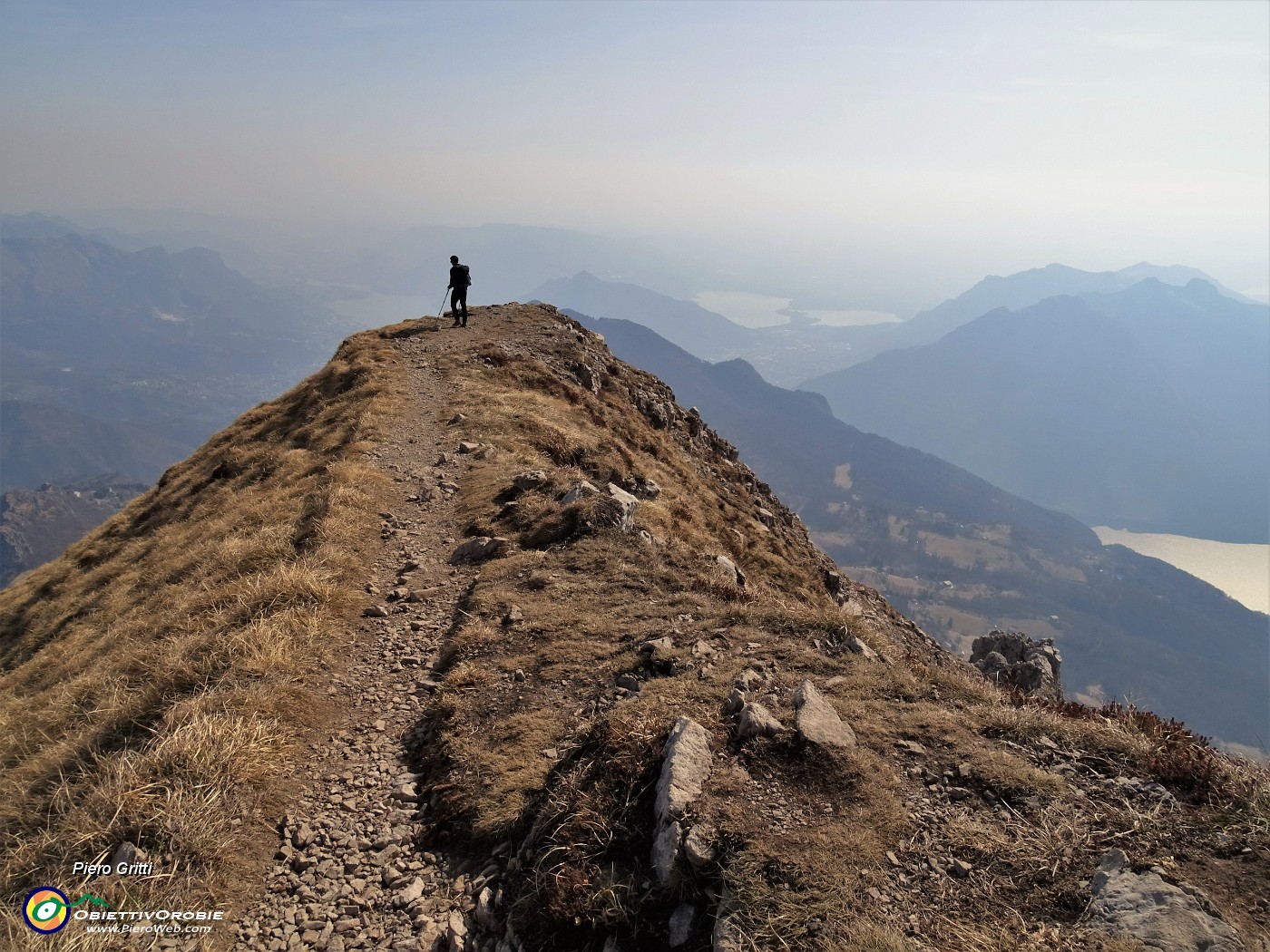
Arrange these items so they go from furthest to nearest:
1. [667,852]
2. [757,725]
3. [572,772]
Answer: [572,772], [757,725], [667,852]

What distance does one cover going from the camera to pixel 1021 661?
104 feet

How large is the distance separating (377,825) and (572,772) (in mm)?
2697

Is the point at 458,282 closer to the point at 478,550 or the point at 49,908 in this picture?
the point at 478,550

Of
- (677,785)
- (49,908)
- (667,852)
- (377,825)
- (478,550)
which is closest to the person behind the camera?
(667,852)

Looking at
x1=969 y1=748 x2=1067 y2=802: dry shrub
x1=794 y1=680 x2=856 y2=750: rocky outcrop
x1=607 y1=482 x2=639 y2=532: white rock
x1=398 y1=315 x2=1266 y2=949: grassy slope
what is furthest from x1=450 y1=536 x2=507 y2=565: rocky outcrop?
x1=969 y1=748 x2=1067 y2=802: dry shrub

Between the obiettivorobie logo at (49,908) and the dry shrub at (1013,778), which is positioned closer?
the obiettivorobie logo at (49,908)

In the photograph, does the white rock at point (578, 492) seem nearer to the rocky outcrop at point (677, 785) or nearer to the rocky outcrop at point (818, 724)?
the rocky outcrop at point (818, 724)

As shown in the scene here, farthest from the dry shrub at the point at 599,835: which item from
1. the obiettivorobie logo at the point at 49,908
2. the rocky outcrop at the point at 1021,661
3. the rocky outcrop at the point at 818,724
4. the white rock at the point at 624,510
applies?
the rocky outcrop at the point at 1021,661

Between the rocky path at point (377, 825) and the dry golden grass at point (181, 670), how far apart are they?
1.94 feet

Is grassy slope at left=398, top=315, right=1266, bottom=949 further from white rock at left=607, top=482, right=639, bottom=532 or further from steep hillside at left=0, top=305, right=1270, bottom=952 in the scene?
white rock at left=607, top=482, right=639, bottom=532

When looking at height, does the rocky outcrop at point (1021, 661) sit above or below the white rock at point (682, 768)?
below

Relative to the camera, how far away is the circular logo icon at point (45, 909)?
5.88m

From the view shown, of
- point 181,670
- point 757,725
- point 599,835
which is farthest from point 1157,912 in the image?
point 181,670

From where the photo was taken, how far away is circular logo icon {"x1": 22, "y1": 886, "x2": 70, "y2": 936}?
5.88 meters
